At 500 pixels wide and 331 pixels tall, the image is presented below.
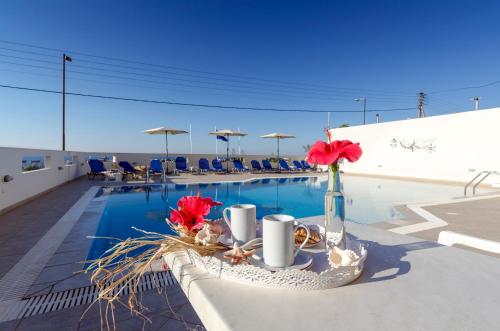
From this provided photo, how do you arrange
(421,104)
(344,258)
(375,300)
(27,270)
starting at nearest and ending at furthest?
(375,300), (344,258), (27,270), (421,104)

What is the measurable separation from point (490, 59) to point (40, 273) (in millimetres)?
21011

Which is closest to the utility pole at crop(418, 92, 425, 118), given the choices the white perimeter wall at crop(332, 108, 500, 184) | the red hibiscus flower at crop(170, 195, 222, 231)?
the white perimeter wall at crop(332, 108, 500, 184)

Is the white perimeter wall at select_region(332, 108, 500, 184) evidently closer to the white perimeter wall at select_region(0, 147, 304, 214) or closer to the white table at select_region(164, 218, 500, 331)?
the white table at select_region(164, 218, 500, 331)

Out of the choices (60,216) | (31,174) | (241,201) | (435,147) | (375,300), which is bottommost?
(241,201)

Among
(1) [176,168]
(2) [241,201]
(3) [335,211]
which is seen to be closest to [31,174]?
(2) [241,201]

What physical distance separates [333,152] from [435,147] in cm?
1242

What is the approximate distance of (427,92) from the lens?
24.5m

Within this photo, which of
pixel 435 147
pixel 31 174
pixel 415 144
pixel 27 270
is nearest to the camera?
pixel 27 270

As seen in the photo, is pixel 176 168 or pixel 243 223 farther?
pixel 176 168

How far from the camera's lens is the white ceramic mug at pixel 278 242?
0.76m

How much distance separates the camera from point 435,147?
1078cm

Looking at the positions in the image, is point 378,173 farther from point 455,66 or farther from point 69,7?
point 69,7

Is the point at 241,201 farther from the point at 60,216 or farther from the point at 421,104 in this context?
the point at 421,104

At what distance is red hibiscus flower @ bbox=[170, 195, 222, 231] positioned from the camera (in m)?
0.91
